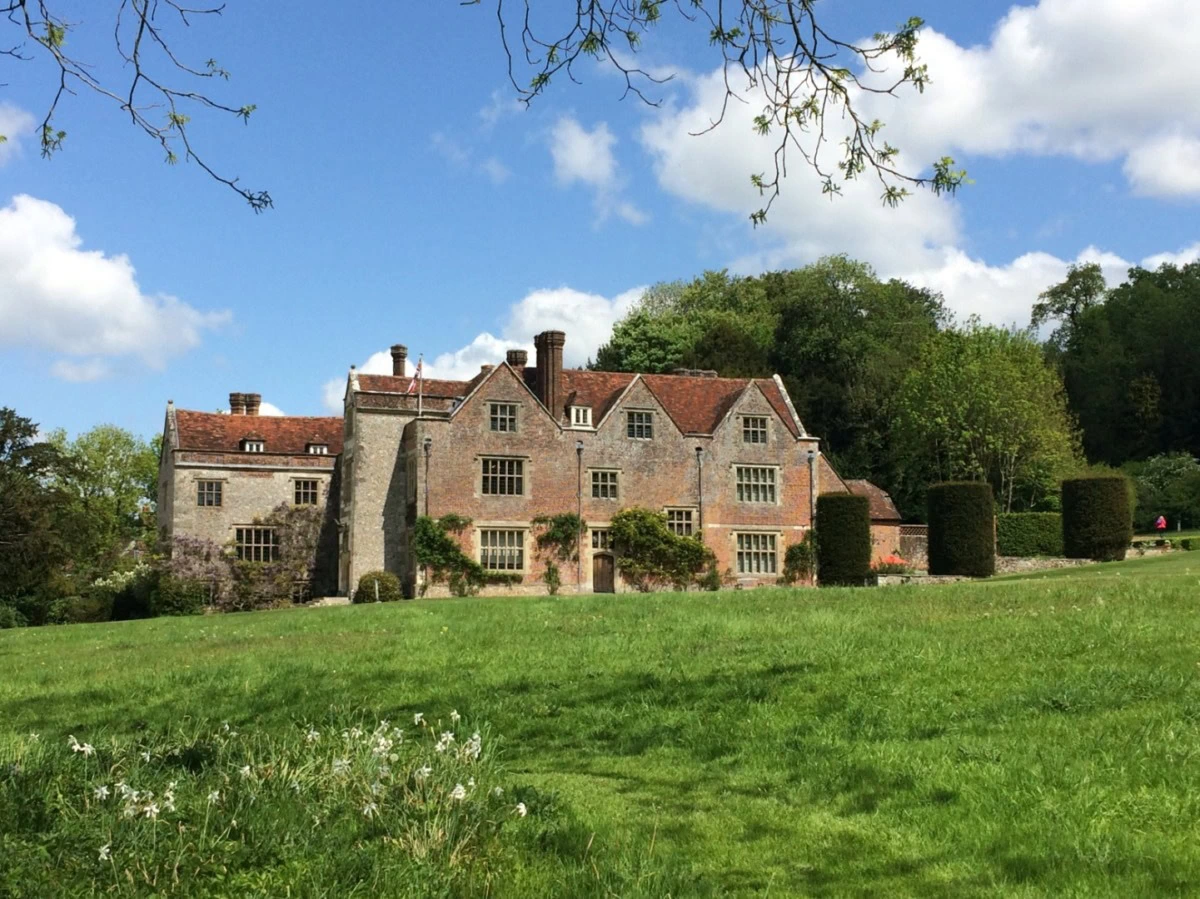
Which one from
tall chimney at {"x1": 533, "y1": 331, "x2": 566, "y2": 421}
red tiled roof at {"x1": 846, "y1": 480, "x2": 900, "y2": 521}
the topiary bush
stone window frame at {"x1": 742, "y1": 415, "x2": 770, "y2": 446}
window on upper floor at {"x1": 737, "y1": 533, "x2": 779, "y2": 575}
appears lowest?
the topiary bush

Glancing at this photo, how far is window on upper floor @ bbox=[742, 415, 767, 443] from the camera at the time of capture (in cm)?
4447

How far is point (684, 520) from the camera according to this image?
142 ft

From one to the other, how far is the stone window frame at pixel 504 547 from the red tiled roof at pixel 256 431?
975 centimetres

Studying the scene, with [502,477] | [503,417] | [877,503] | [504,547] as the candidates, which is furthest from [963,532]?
[503,417]

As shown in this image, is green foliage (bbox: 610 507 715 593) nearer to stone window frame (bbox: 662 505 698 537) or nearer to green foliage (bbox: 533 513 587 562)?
stone window frame (bbox: 662 505 698 537)

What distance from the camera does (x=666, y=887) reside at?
5.93 meters

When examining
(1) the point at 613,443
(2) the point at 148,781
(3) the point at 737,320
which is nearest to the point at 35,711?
(2) the point at 148,781

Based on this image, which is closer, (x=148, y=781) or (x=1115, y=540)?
(x=148, y=781)

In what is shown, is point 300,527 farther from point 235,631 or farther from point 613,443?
point 235,631

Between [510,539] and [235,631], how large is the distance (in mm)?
18903

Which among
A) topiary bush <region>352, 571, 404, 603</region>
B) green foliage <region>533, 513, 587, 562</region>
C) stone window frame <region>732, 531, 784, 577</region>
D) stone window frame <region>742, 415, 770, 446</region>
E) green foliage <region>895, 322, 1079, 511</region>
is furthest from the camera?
green foliage <region>895, 322, 1079, 511</region>

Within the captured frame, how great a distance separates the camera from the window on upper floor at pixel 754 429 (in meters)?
44.5

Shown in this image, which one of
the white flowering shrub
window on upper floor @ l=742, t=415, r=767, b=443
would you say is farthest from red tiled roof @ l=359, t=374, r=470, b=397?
the white flowering shrub

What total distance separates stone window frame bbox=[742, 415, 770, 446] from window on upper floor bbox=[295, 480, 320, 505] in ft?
56.6
